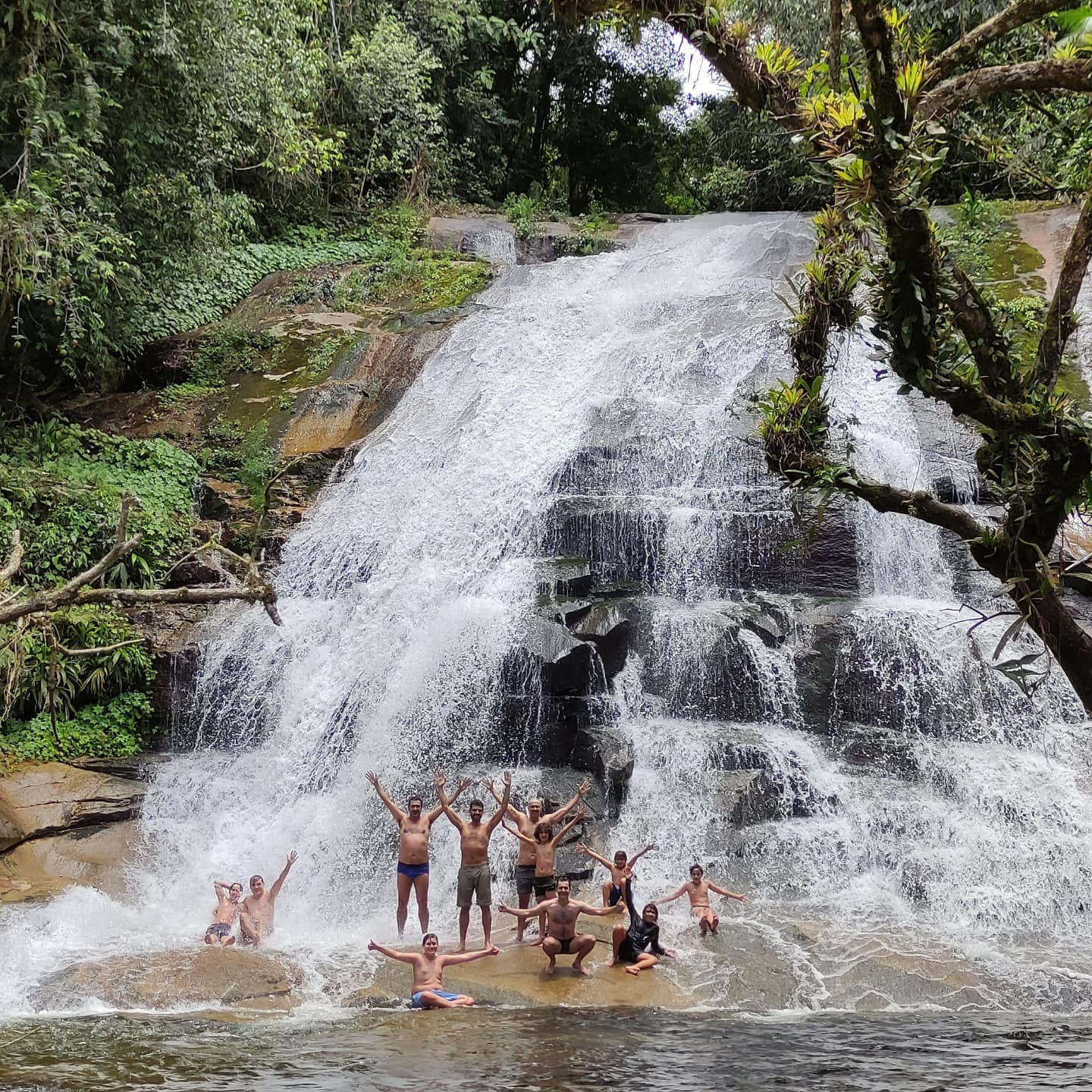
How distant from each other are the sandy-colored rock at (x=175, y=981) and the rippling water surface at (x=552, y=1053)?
54 centimetres

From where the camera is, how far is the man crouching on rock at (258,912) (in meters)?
8.45

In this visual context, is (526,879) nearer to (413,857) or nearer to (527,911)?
(527,911)

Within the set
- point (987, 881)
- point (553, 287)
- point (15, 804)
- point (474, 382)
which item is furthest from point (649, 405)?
point (15, 804)

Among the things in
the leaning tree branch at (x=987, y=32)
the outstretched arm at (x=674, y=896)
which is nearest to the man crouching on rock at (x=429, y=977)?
the outstretched arm at (x=674, y=896)

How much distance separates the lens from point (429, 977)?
7.19 m

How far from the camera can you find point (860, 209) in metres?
4.76

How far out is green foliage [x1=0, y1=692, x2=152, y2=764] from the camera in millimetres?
11000

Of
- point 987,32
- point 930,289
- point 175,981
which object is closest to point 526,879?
point 175,981

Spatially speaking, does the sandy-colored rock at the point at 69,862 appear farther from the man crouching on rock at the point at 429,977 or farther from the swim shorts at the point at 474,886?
the man crouching on rock at the point at 429,977

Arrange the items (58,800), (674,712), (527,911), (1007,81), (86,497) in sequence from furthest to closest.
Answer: (86,497), (674,712), (58,800), (527,911), (1007,81)

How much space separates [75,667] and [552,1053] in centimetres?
824

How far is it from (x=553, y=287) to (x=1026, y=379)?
15.0 metres

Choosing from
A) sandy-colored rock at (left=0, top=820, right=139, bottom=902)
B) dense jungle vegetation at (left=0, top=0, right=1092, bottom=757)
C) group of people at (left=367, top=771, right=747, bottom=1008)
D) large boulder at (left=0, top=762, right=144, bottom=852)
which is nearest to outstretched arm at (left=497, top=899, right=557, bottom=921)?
group of people at (left=367, top=771, right=747, bottom=1008)

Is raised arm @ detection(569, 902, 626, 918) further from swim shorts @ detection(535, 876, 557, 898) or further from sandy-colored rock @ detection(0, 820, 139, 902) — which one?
sandy-colored rock @ detection(0, 820, 139, 902)
